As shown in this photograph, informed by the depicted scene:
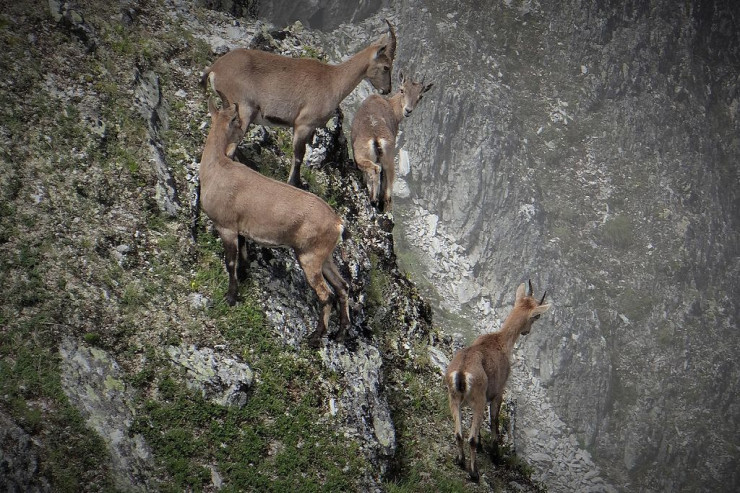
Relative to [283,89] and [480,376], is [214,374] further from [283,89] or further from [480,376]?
[283,89]

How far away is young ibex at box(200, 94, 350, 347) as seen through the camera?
1046 centimetres

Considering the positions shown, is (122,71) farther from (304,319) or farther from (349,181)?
(304,319)

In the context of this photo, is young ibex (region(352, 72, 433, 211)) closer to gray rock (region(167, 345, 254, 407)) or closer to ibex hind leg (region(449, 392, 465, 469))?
ibex hind leg (region(449, 392, 465, 469))

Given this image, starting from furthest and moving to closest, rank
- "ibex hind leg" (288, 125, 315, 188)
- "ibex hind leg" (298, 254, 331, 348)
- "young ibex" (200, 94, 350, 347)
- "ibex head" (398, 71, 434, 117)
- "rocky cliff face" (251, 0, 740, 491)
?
"rocky cliff face" (251, 0, 740, 491) < "ibex head" (398, 71, 434, 117) < "ibex hind leg" (288, 125, 315, 188) < "ibex hind leg" (298, 254, 331, 348) < "young ibex" (200, 94, 350, 347)

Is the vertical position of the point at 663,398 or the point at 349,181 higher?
the point at 349,181

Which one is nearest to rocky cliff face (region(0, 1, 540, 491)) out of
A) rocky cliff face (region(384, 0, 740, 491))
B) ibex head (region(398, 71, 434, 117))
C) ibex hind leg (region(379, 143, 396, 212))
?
ibex hind leg (region(379, 143, 396, 212))

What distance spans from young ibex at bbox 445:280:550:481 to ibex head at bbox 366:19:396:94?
6.59 meters

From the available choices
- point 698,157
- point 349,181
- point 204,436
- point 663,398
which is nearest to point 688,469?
point 663,398

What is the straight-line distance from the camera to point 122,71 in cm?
1412

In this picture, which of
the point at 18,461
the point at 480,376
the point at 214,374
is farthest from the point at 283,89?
the point at 18,461

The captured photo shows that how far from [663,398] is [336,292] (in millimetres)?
75008

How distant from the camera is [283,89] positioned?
12.8 metres

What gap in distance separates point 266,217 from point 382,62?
6.04m

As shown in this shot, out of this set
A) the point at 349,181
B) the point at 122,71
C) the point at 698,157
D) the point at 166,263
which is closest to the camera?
the point at 166,263
